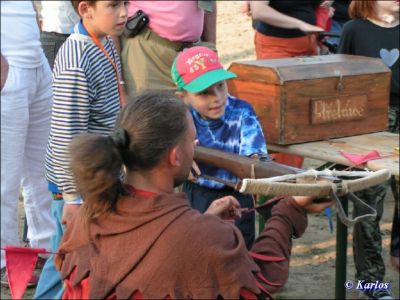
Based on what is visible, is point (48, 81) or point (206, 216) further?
point (48, 81)

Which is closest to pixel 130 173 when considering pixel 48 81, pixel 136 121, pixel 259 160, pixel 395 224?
pixel 136 121

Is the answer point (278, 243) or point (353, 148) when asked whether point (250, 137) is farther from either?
point (278, 243)

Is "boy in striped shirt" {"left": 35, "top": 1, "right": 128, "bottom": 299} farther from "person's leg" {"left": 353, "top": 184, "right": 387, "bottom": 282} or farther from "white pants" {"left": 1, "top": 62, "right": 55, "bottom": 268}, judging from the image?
"person's leg" {"left": 353, "top": 184, "right": 387, "bottom": 282}

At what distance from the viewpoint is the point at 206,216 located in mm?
1909

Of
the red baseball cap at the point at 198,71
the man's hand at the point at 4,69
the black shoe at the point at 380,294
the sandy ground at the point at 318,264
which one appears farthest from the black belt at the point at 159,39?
the black shoe at the point at 380,294

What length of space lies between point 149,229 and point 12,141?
2241 mm

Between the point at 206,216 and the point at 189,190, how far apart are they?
1.21 metres

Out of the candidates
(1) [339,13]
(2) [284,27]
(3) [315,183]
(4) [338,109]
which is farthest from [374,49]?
(3) [315,183]

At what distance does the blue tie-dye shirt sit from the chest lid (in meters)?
0.51

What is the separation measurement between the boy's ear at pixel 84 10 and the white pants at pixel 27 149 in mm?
836

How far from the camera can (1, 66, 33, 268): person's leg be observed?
387cm

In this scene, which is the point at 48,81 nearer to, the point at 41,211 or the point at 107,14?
the point at 41,211

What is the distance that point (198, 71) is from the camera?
3.00m

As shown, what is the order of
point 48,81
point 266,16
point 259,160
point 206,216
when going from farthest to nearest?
point 266,16, point 48,81, point 259,160, point 206,216
